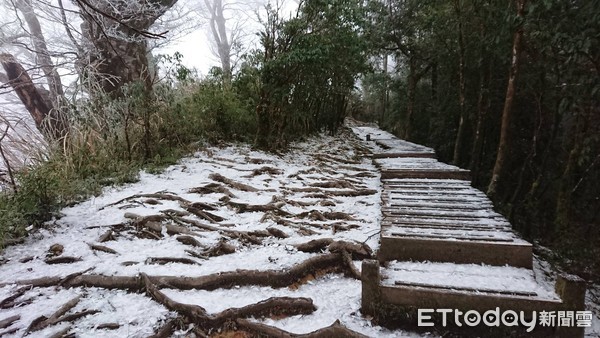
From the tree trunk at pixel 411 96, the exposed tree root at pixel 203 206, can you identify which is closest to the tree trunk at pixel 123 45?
the exposed tree root at pixel 203 206

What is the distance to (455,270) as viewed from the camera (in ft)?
7.82

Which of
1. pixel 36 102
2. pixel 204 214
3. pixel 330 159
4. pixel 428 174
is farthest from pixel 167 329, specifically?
pixel 330 159

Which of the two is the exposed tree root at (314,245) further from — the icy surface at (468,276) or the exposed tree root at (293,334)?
the exposed tree root at (293,334)

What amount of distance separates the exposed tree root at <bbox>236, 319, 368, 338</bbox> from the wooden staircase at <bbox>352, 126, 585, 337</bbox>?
307 mm

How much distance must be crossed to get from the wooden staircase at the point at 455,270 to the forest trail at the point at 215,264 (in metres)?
0.03

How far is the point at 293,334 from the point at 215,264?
973 mm

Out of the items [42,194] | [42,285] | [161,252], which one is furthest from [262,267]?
[42,194]

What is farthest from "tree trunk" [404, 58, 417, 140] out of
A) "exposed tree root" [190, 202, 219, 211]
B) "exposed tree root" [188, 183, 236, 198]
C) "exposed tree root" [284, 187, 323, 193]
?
"exposed tree root" [190, 202, 219, 211]

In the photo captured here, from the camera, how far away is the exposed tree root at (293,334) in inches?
75.0

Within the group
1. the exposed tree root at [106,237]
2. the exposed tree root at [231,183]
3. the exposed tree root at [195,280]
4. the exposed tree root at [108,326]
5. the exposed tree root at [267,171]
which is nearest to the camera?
the exposed tree root at [108,326]

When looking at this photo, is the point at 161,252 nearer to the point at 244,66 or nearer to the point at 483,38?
the point at 244,66

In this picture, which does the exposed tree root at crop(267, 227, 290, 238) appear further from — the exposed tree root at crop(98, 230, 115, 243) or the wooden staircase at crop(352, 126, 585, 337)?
the exposed tree root at crop(98, 230, 115, 243)

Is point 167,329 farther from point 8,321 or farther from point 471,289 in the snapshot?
point 471,289

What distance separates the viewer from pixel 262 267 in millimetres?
2605
